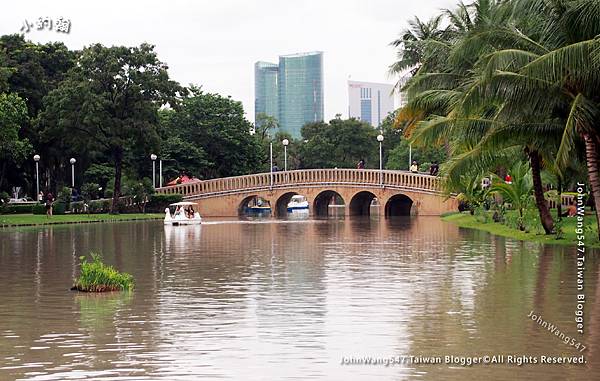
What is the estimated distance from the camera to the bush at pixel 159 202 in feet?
230

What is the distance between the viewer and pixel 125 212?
68.2 meters

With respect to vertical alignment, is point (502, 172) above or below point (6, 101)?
below

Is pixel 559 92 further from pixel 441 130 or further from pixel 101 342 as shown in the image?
pixel 101 342

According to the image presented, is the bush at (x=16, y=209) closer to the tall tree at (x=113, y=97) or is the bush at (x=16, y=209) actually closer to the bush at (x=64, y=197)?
the bush at (x=64, y=197)

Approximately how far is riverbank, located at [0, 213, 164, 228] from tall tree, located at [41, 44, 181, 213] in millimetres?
4375

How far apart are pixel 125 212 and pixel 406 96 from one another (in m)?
28.4

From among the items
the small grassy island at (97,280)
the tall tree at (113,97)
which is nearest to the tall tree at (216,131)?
the tall tree at (113,97)

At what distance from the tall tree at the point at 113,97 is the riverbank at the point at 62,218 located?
14.4 ft

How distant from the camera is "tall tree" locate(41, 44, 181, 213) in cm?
5978

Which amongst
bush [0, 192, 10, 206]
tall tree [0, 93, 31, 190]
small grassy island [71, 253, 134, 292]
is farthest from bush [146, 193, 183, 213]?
small grassy island [71, 253, 134, 292]

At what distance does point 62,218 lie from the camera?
182 feet

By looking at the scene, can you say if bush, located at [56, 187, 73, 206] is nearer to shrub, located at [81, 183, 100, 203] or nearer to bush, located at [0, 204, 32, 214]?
bush, located at [0, 204, 32, 214]

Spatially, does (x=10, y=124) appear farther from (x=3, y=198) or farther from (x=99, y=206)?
(x=99, y=206)

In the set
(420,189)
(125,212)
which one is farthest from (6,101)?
(420,189)
